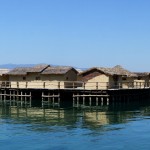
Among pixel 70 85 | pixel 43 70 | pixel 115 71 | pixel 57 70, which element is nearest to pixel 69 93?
pixel 70 85

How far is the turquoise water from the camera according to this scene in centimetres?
3038

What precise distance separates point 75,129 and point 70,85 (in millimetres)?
25614

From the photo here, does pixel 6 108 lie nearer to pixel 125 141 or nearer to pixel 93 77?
pixel 93 77

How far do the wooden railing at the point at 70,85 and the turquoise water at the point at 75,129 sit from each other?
22.7 feet

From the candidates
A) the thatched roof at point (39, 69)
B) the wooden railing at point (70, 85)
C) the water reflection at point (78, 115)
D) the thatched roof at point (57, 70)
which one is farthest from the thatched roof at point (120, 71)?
the thatched roof at point (39, 69)

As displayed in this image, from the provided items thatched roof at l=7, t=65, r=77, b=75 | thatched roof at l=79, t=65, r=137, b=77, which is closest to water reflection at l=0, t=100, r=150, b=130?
thatched roof at l=79, t=65, r=137, b=77

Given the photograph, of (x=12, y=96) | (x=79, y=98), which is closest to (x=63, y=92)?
(x=79, y=98)

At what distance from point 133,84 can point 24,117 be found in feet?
79.7

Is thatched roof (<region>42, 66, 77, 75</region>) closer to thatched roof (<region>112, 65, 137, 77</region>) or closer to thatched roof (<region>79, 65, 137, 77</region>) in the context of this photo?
thatched roof (<region>79, 65, 137, 77</region>)

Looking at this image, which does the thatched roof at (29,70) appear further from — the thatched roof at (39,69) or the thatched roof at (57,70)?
the thatched roof at (57,70)

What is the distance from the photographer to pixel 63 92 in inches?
2416

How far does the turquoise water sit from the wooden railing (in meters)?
6.92

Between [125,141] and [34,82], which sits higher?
[34,82]

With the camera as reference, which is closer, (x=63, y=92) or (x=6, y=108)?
(x=6, y=108)
